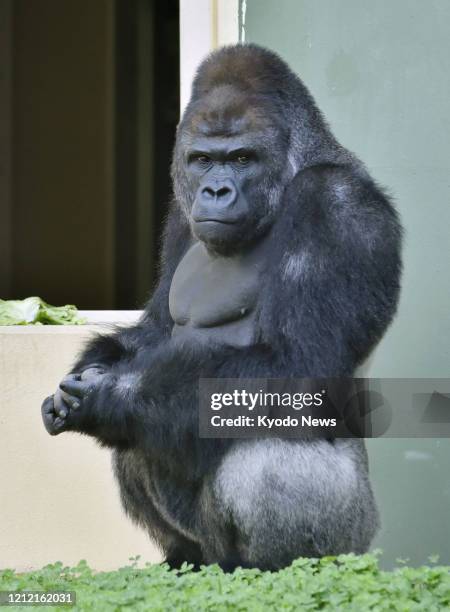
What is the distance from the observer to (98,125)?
5582 millimetres

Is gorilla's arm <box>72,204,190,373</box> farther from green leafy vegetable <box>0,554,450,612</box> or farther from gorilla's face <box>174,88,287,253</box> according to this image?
green leafy vegetable <box>0,554,450,612</box>

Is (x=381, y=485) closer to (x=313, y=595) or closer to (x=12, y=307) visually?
(x=313, y=595)

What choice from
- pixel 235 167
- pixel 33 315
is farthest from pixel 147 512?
pixel 33 315

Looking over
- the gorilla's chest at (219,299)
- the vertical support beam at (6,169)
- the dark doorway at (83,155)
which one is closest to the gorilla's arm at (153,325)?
the gorilla's chest at (219,299)

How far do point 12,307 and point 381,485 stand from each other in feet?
4.85

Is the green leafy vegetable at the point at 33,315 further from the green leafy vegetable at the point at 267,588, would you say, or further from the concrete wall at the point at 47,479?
the green leafy vegetable at the point at 267,588

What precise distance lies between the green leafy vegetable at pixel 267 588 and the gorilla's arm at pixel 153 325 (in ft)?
2.37

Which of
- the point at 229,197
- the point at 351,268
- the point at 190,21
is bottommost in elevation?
the point at 351,268

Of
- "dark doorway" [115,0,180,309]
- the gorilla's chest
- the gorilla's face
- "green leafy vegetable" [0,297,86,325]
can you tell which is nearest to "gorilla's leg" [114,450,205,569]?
the gorilla's chest

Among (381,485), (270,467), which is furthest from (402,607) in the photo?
(381,485)

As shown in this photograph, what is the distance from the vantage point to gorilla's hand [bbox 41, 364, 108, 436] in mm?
2348

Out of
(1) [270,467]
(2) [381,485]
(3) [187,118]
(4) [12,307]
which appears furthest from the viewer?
(4) [12,307]

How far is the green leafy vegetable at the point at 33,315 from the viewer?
345 centimetres

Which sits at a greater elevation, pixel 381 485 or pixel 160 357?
pixel 160 357
